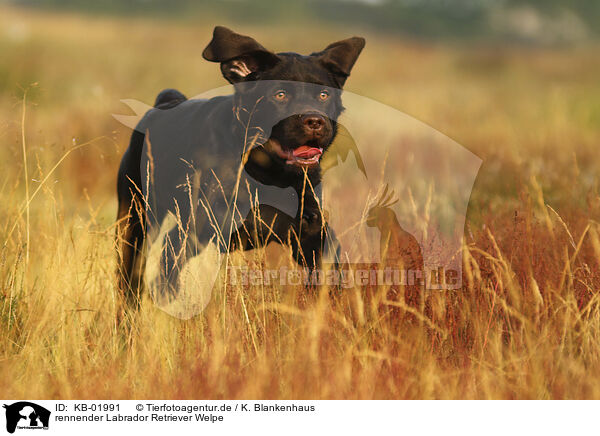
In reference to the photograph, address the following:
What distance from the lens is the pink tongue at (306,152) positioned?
368 cm

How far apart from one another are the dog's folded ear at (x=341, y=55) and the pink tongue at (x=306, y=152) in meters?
0.54

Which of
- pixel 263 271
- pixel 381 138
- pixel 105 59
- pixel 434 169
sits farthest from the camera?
pixel 105 59

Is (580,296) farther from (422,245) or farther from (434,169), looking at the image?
(434,169)

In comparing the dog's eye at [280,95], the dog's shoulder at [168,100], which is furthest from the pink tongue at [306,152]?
the dog's shoulder at [168,100]

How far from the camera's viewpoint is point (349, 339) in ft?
10.4

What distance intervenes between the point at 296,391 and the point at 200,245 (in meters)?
1.32

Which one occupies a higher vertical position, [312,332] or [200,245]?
[200,245]

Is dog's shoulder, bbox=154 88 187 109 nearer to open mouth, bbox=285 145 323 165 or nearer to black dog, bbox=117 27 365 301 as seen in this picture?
black dog, bbox=117 27 365 301

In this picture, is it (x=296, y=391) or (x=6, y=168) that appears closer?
(x=296, y=391)
